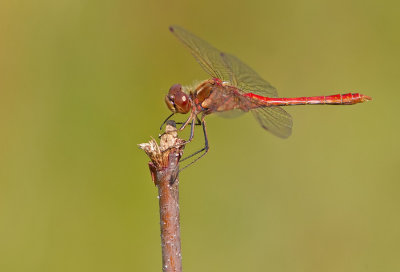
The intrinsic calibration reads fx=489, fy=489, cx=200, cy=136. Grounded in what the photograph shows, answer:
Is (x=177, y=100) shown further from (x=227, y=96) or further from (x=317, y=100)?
(x=317, y=100)

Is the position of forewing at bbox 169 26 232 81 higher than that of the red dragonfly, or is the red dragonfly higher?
forewing at bbox 169 26 232 81

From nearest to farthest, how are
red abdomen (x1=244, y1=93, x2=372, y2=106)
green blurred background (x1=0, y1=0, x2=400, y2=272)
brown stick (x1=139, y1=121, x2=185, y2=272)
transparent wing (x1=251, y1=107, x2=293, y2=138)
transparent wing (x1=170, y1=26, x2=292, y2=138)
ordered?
brown stick (x1=139, y1=121, x2=185, y2=272)
transparent wing (x1=251, y1=107, x2=293, y2=138)
transparent wing (x1=170, y1=26, x2=292, y2=138)
green blurred background (x1=0, y1=0, x2=400, y2=272)
red abdomen (x1=244, y1=93, x2=372, y2=106)

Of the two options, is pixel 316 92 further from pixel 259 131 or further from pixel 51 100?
pixel 51 100

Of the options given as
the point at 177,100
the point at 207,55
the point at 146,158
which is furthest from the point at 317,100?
the point at 146,158

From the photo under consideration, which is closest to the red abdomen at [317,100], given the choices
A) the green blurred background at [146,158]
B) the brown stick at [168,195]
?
the green blurred background at [146,158]

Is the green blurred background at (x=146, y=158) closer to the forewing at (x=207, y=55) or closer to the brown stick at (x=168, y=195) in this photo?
the forewing at (x=207, y=55)

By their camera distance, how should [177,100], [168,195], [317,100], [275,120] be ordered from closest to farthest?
[168,195] < [177,100] < [275,120] < [317,100]

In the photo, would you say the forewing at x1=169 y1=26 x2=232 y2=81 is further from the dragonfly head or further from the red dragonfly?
the dragonfly head

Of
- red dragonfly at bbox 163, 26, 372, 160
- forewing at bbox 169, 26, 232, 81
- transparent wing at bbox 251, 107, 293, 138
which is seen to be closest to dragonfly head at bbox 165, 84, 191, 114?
red dragonfly at bbox 163, 26, 372, 160
